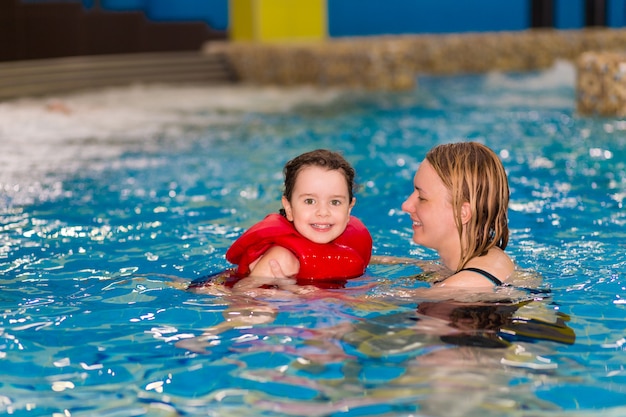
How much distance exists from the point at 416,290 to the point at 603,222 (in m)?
2.06

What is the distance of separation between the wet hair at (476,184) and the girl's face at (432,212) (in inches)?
1.4

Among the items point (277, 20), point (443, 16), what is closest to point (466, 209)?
point (277, 20)

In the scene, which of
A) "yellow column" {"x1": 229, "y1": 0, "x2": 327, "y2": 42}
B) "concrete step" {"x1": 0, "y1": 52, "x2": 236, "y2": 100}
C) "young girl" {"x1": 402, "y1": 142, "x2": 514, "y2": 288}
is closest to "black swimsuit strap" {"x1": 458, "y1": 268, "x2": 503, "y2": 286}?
"young girl" {"x1": 402, "y1": 142, "x2": 514, "y2": 288}

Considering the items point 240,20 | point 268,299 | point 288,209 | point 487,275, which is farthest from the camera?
point 240,20

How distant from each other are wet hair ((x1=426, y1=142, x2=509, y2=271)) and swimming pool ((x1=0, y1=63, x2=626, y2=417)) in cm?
33

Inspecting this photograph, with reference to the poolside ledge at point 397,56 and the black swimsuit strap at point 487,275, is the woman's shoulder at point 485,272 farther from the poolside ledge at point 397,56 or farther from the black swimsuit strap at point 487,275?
the poolside ledge at point 397,56

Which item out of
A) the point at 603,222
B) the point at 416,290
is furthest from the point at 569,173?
the point at 416,290

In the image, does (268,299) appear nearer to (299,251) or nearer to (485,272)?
(299,251)

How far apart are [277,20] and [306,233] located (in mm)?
13688

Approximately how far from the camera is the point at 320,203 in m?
3.34

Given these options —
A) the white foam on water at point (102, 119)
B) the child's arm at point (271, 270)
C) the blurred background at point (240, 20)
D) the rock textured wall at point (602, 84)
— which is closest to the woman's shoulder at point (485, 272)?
the child's arm at point (271, 270)

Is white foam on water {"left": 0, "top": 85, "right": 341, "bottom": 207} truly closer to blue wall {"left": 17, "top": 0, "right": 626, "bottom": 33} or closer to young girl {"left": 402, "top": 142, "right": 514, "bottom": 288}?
young girl {"left": 402, "top": 142, "right": 514, "bottom": 288}

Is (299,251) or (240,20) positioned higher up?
(240,20)

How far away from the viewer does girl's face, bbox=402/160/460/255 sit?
10.4 ft
